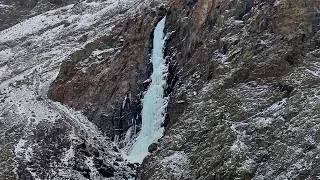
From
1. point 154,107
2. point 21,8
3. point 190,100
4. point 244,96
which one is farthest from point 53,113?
point 21,8

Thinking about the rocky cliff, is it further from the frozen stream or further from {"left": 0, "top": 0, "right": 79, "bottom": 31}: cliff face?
{"left": 0, "top": 0, "right": 79, "bottom": 31}: cliff face

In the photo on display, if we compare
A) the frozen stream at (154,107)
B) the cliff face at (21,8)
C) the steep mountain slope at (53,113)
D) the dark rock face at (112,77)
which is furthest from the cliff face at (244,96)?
the cliff face at (21,8)

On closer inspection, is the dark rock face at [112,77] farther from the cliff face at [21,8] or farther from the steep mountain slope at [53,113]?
the cliff face at [21,8]

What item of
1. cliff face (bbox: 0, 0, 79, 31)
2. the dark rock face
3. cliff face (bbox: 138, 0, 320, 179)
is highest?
cliff face (bbox: 0, 0, 79, 31)

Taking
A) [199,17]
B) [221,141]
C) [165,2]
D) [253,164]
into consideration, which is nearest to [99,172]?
[221,141]

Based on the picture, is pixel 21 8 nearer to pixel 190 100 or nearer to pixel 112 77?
pixel 112 77

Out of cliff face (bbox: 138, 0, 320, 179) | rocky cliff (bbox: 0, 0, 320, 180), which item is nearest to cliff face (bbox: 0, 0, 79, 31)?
rocky cliff (bbox: 0, 0, 320, 180)

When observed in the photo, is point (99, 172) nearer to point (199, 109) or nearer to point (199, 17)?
point (199, 109)
